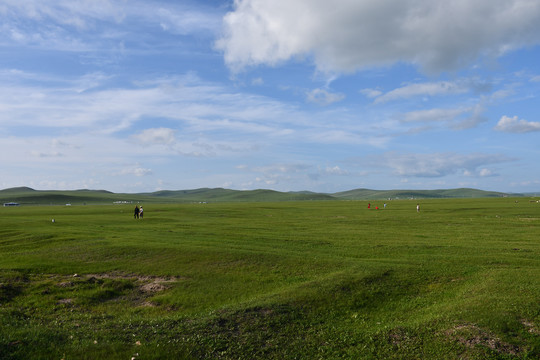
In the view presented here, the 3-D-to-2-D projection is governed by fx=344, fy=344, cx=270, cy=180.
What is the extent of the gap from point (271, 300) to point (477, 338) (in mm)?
9364

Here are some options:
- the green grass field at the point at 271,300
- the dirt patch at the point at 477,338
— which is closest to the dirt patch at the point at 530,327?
the green grass field at the point at 271,300

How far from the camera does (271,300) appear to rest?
18266 mm

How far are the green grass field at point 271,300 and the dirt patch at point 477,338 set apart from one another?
0.04m

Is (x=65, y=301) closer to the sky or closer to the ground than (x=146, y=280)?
closer to the ground

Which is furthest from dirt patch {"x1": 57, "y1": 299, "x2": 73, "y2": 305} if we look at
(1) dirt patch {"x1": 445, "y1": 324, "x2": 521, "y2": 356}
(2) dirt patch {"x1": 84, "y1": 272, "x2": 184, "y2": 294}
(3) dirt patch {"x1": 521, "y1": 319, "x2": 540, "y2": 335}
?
(3) dirt patch {"x1": 521, "y1": 319, "x2": 540, "y2": 335}

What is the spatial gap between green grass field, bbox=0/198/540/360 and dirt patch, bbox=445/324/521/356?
0.14ft

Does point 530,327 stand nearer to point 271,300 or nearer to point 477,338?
point 477,338

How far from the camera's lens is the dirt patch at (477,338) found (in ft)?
41.8

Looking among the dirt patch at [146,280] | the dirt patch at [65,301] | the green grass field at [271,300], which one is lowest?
the dirt patch at [65,301]

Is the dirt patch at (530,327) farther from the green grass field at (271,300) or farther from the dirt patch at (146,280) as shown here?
the dirt patch at (146,280)

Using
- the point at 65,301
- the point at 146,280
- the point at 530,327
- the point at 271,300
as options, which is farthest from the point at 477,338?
the point at 65,301

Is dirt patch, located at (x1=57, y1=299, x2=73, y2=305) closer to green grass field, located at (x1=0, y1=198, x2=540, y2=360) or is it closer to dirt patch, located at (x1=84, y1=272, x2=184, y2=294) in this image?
green grass field, located at (x1=0, y1=198, x2=540, y2=360)

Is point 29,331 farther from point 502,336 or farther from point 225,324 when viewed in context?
point 502,336

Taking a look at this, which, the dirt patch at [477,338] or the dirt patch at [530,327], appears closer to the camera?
the dirt patch at [477,338]
